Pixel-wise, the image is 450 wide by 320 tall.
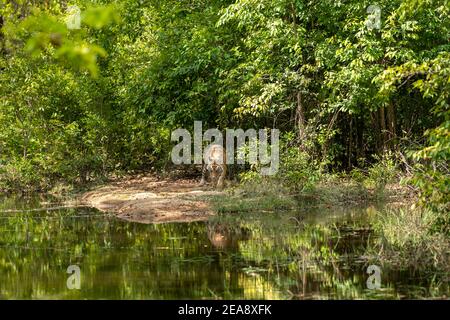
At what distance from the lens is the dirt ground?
47.9ft

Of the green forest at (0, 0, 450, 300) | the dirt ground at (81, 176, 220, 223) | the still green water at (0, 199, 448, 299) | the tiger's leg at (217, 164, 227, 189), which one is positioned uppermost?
the green forest at (0, 0, 450, 300)

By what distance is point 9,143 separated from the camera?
70.2ft

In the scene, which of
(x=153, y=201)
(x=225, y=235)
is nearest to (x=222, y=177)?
(x=153, y=201)

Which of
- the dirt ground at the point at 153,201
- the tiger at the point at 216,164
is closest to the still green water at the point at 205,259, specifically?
the dirt ground at the point at 153,201

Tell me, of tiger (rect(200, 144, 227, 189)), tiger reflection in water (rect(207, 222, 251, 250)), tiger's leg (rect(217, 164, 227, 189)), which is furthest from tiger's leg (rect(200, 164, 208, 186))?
tiger reflection in water (rect(207, 222, 251, 250))

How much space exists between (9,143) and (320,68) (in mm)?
9848

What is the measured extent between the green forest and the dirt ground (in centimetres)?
69

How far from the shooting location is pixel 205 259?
970 cm

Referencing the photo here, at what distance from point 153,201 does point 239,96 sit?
434cm

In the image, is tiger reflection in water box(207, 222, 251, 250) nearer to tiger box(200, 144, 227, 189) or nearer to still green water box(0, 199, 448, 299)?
still green water box(0, 199, 448, 299)

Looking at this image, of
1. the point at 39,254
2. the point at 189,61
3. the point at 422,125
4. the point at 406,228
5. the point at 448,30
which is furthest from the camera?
the point at 422,125

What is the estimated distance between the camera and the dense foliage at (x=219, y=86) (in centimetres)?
1684
